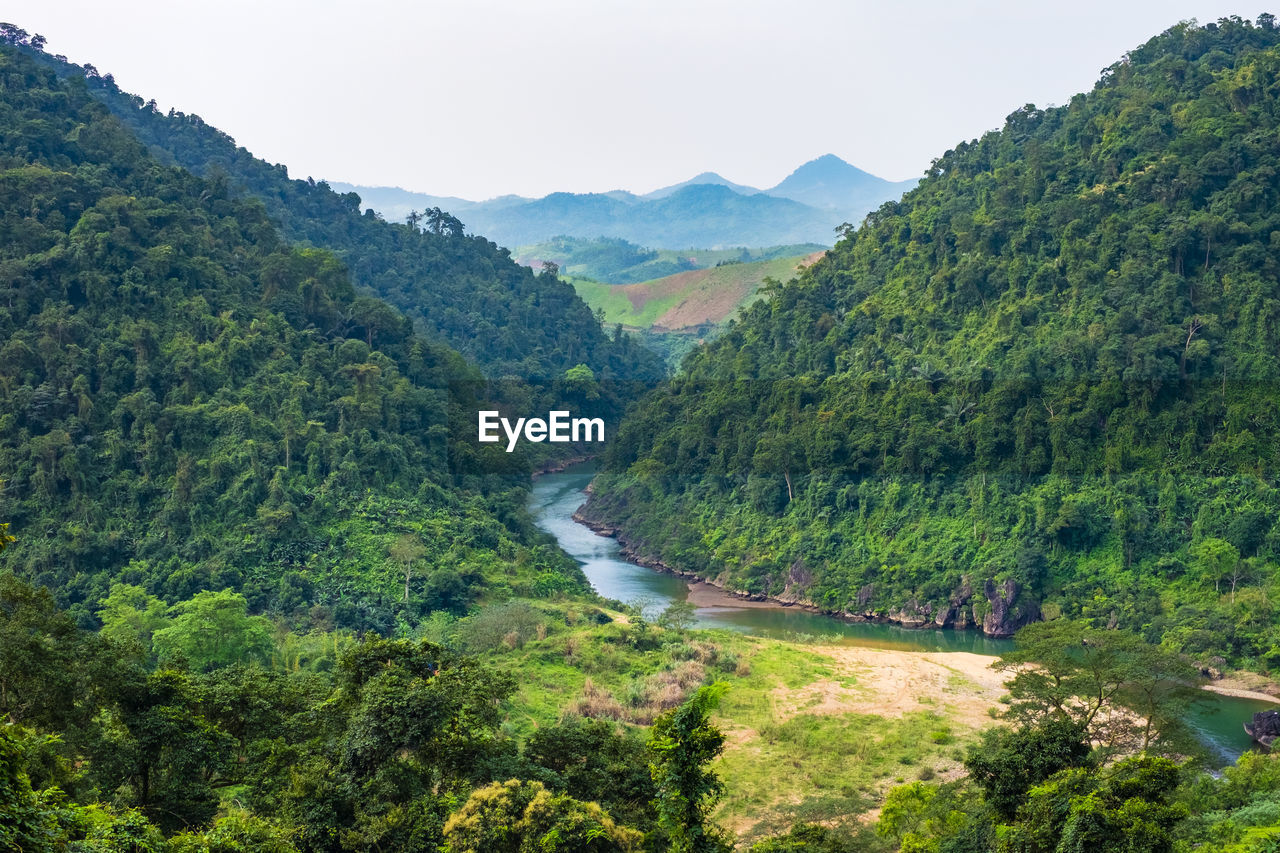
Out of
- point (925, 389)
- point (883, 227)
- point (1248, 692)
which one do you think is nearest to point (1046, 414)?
point (925, 389)

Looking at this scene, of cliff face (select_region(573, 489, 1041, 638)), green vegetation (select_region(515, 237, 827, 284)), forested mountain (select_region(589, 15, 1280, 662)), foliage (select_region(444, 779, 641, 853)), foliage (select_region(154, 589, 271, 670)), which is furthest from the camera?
green vegetation (select_region(515, 237, 827, 284))

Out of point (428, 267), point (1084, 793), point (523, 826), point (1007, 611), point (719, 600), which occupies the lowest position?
point (719, 600)

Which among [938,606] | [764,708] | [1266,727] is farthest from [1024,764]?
[938,606]

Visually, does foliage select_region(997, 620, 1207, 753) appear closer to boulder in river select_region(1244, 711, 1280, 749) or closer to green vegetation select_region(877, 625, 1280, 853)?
green vegetation select_region(877, 625, 1280, 853)

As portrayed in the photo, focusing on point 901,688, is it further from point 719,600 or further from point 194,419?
point 194,419

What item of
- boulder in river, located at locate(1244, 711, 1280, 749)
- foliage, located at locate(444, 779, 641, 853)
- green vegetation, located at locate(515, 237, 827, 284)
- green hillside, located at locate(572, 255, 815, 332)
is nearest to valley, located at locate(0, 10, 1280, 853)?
foliage, located at locate(444, 779, 641, 853)

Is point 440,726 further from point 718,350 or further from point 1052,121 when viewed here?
point 1052,121

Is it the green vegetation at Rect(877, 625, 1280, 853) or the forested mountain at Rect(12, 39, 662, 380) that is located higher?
the forested mountain at Rect(12, 39, 662, 380)

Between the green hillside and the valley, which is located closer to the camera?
the valley
